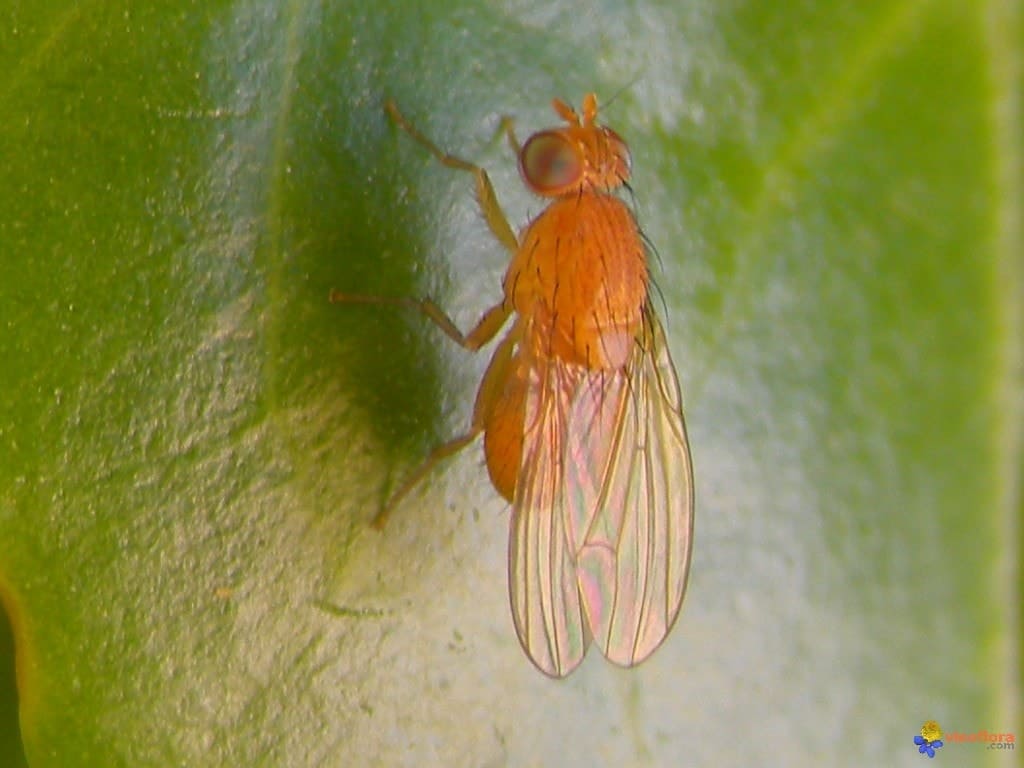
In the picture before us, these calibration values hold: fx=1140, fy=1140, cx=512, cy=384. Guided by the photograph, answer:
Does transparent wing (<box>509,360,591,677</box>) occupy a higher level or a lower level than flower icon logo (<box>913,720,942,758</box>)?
higher

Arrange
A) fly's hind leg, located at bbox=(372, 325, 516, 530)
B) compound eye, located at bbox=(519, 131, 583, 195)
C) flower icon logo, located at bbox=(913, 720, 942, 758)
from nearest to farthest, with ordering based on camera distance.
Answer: fly's hind leg, located at bbox=(372, 325, 516, 530), compound eye, located at bbox=(519, 131, 583, 195), flower icon logo, located at bbox=(913, 720, 942, 758)

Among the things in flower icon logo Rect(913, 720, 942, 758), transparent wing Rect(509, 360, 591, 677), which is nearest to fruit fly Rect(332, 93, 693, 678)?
transparent wing Rect(509, 360, 591, 677)

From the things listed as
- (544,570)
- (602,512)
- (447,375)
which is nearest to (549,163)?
(447,375)

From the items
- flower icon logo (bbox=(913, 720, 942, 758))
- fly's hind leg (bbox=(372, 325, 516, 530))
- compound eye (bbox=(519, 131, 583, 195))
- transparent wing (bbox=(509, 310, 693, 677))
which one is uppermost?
compound eye (bbox=(519, 131, 583, 195))

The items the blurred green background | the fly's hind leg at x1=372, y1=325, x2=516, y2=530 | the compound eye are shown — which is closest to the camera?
the blurred green background

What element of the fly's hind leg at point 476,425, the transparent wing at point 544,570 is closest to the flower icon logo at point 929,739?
the transparent wing at point 544,570

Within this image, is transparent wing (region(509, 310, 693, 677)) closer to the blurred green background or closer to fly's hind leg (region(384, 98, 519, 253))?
the blurred green background

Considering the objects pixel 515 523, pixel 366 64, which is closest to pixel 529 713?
pixel 515 523

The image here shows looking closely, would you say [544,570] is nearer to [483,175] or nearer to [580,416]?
[580,416]
